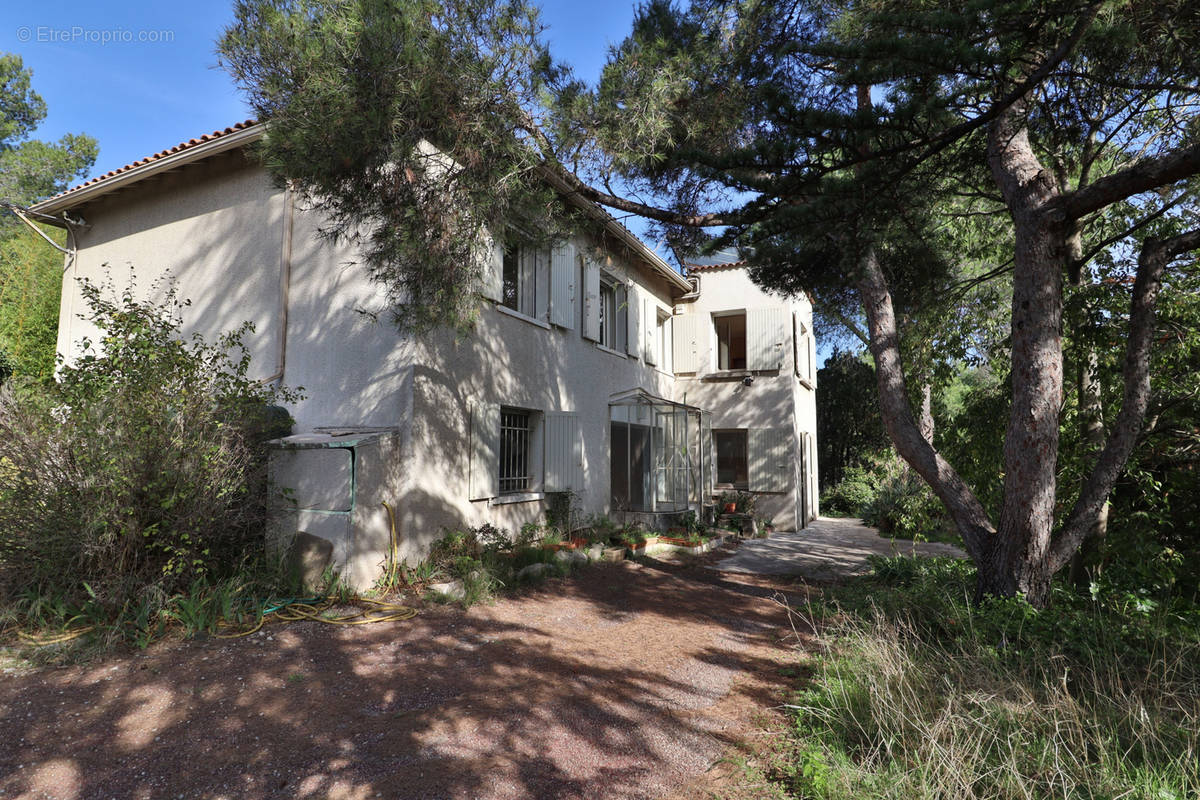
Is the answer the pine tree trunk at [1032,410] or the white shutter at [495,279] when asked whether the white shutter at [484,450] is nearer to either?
the white shutter at [495,279]

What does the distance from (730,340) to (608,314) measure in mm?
5941

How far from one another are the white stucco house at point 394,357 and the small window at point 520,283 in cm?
3

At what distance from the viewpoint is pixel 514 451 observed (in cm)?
896

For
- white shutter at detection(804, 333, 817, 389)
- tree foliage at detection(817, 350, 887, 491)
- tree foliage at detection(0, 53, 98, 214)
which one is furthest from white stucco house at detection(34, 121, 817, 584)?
tree foliage at detection(0, 53, 98, 214)

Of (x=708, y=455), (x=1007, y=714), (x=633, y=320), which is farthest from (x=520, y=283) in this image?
(x=1007, y=714)

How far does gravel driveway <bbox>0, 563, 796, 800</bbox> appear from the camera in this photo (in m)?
2.93

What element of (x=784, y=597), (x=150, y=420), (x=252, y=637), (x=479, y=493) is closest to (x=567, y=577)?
(x=479, y=493)

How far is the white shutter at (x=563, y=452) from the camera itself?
30.1 ft

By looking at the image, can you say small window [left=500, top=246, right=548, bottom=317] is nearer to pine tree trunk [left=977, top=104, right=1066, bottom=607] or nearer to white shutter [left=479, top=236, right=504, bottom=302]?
white shutter [left=479, top=236, right=504, bottom=302]

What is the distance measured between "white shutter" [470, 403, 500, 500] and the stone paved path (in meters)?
3.72

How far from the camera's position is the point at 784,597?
7172 mm

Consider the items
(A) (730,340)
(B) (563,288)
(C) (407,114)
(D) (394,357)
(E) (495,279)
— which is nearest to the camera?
(C) (407,114)

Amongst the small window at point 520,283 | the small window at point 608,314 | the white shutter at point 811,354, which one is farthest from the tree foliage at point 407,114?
the white shutter at point 811,354

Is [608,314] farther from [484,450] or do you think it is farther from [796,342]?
[796,342]
